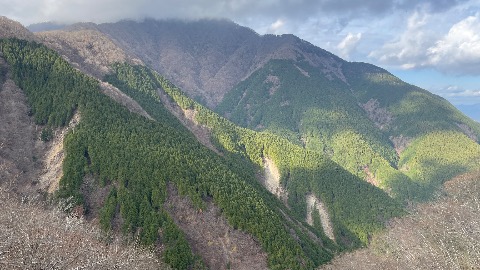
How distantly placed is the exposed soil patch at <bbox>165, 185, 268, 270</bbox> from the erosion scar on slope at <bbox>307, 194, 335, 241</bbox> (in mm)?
60261

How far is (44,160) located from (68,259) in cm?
5928

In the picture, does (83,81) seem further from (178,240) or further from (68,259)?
(68,259)

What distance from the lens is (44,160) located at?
86.0 meters

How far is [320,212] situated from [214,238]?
72396mm

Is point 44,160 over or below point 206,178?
below

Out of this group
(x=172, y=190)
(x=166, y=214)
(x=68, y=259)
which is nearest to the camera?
(x=68, y=259)

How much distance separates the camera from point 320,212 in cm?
13825

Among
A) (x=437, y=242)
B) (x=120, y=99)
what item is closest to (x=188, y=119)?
(x=120, y=99)

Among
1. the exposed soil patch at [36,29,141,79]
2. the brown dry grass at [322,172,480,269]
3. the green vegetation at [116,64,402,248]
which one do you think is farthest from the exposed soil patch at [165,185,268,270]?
the exposed soil patch at [36,29,141,79]

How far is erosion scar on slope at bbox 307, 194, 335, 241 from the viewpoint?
130 meters

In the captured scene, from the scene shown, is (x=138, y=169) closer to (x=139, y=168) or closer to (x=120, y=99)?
(x=139, y=168)

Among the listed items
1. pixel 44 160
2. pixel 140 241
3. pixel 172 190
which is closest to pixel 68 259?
pixel 140 241

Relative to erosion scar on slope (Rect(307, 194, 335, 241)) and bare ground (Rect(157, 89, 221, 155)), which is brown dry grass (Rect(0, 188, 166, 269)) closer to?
erosion scar on slope (Rect(307, 194, 335, 241))

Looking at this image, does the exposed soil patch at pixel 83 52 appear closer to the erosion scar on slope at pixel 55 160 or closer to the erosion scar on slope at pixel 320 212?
the erosion scar on slope at pixel 55 160
